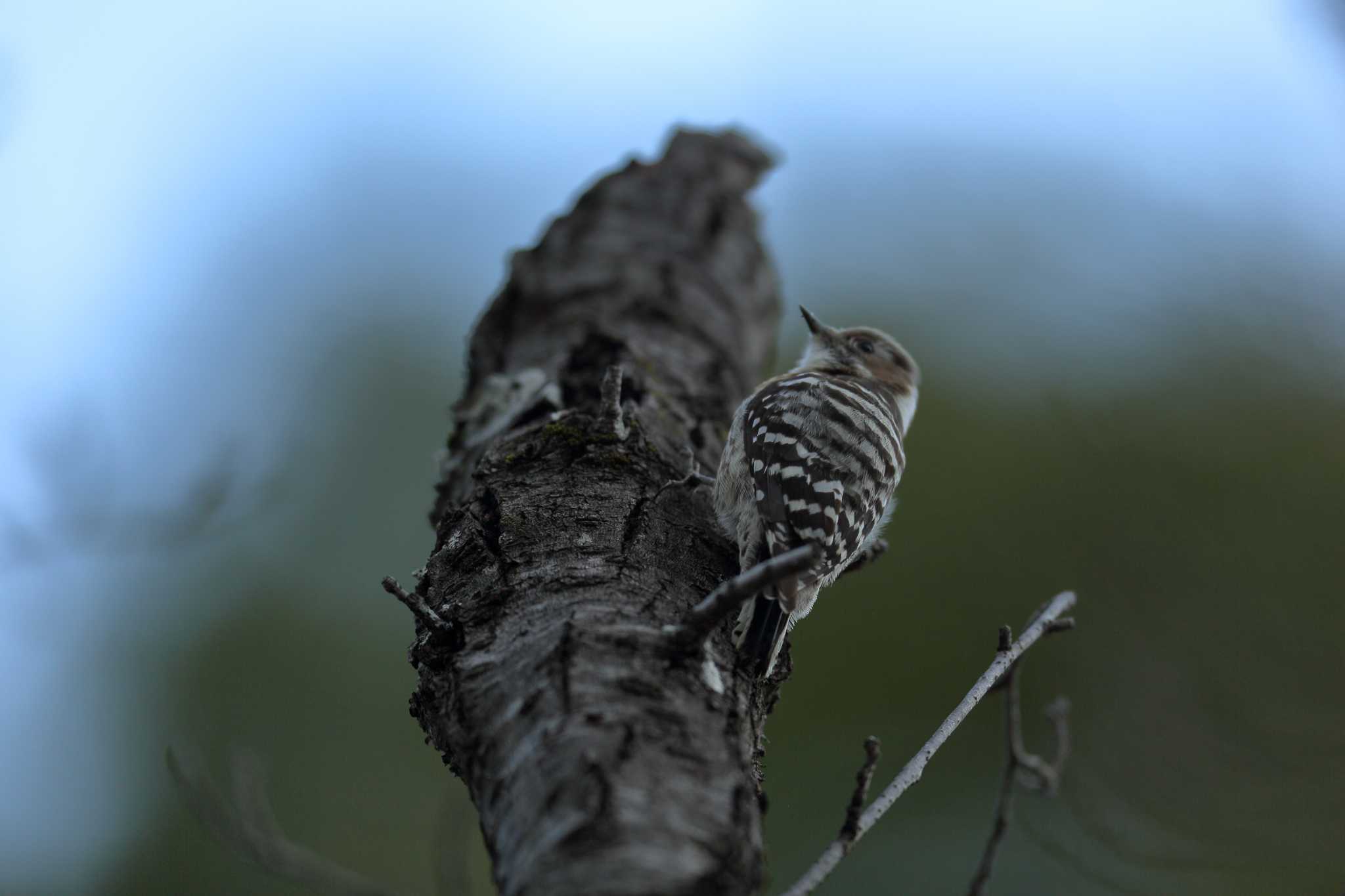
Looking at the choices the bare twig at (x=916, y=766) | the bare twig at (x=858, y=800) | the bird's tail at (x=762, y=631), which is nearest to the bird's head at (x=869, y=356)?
the bird's tail at (x=762, y=631)

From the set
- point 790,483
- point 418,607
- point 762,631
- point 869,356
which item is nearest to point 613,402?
point 790,483

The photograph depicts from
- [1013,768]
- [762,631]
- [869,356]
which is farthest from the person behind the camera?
[869,356]

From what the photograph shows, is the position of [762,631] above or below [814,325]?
below

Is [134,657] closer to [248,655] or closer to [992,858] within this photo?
[248,655]

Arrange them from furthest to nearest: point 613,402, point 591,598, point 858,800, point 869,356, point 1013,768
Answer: point 869,356
point 613,402
point 1013,768
point 591,598
point 858,800

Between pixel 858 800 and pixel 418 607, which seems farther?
pixel 418 607

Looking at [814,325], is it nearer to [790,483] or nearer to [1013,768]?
[790,483]

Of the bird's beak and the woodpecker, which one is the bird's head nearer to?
the bird's beak
